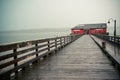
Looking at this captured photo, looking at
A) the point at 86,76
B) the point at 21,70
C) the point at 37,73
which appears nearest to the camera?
the point at 86,76

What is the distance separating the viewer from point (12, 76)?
6426 mm

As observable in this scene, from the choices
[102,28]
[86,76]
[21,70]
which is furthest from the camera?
[102,28]

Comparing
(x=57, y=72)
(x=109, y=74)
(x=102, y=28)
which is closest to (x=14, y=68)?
(x=57, y=72)

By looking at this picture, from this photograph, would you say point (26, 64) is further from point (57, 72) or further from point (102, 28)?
point (102, 28)

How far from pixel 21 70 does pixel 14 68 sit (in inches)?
35.6

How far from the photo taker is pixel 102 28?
83.9m

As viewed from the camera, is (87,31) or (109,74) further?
(87,31)

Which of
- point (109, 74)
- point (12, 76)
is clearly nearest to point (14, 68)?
point (12, 76)

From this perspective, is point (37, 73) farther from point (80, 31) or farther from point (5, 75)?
point (80, 31)

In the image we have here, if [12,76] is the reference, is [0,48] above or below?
above

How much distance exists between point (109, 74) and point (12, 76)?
3.51 m

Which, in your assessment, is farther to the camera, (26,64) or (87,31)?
(87,31)

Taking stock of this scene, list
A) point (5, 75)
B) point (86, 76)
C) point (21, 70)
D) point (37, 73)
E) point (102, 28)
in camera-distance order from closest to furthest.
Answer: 1. point (5, 75)
2. point (86, 76)
3. point (37, 73)
4. point (21, 70)
5. point (102, 28)

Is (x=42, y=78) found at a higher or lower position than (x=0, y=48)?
lower
